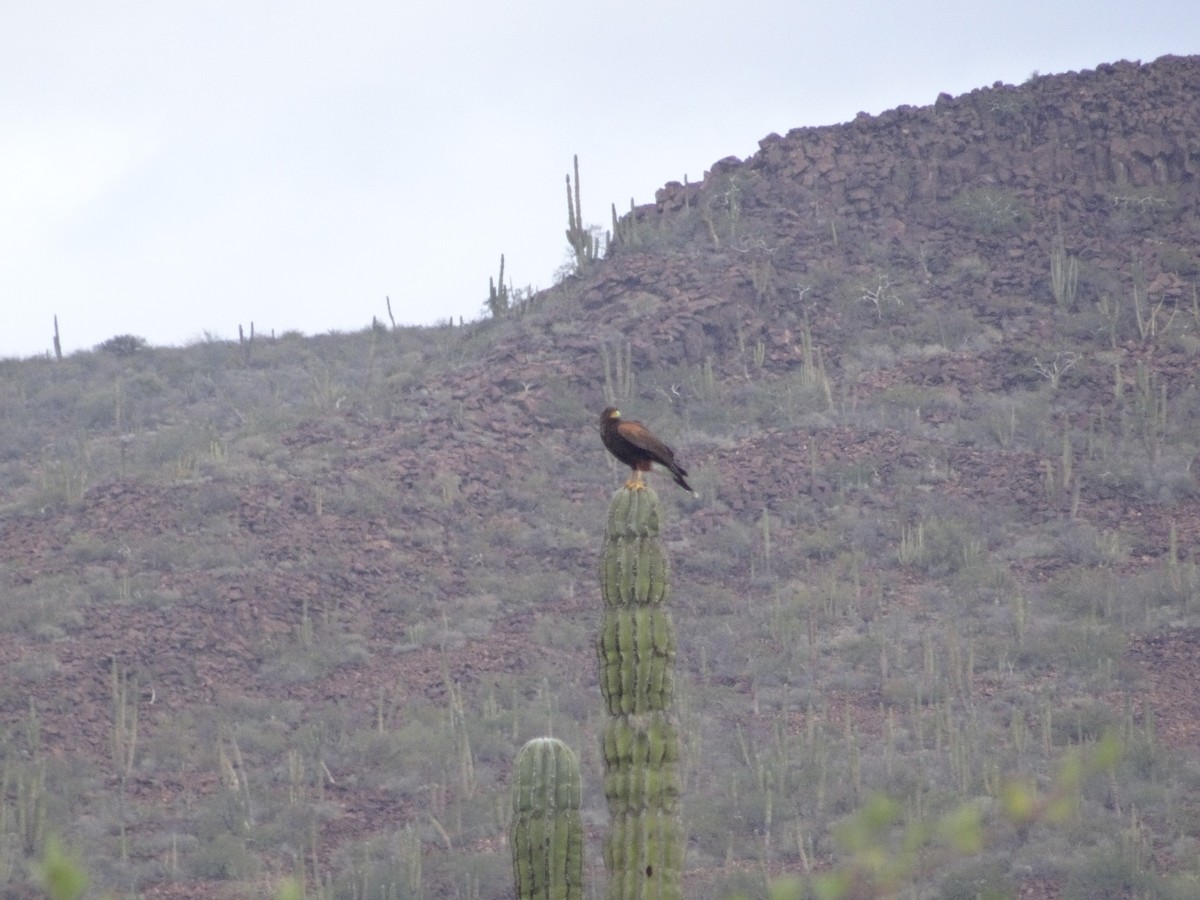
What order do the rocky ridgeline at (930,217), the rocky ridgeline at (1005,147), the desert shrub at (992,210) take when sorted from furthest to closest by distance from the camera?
the rocky ridgeline at (1005,147) < the desert shrub at (992,210) < the rocky ridgeline at (930,217)

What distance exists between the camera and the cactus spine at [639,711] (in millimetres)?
6336

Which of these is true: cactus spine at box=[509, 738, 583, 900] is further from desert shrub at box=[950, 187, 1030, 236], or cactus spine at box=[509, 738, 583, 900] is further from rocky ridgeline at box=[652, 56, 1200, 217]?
rocky ridgeline at box=[652, 56, 1200, 217]

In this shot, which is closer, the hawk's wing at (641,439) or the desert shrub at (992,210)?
the hawk's wing at (641,439)

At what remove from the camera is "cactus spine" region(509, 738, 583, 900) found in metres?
6.39

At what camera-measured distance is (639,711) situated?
6508mm

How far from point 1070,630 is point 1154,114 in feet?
54.2

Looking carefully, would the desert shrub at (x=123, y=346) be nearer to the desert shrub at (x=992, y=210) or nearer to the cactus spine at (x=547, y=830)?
the desert shrub at (x=992, y=210)

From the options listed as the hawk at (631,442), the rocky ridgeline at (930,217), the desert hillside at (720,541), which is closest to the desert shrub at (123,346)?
the desert hillside at (720,541)

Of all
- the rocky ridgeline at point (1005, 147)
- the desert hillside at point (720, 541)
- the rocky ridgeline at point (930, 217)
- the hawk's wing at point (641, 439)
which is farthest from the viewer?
the rocky ridgeline at point (1005, 147)

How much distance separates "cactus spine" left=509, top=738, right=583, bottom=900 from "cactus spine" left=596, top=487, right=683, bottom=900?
140mm

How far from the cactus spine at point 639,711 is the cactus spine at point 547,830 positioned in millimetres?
140

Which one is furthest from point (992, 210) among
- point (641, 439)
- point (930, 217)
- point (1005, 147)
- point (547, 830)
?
point (547, 830)

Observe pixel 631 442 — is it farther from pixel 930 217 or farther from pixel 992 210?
pixel 930 217

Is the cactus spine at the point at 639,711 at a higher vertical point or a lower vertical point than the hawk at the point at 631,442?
lower
